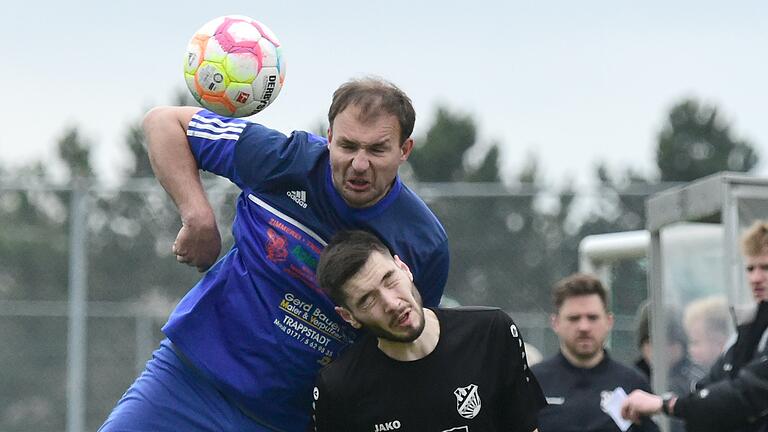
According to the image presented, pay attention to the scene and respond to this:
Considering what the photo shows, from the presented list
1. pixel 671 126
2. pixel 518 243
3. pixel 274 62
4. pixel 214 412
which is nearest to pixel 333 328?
pixel 214 412

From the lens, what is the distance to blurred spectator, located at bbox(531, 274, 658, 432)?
7.74 meters

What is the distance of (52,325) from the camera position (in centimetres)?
1138

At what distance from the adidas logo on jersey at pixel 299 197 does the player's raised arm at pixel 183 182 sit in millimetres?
270

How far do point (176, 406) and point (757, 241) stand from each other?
119 inches

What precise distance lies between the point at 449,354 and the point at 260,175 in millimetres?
825

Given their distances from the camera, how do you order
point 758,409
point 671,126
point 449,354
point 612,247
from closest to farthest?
point 449,354 < point 758,409 < point 612,247 < point 671,126

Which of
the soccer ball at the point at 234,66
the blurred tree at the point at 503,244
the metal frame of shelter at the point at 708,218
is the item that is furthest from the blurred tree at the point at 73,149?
the soccer ball at the point at 234,66

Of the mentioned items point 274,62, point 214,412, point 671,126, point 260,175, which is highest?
point 274,62

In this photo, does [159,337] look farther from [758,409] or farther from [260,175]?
[260,175]

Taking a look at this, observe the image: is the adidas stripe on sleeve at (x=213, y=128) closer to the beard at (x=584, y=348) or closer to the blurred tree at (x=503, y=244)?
the beard at (x=584, y=348)

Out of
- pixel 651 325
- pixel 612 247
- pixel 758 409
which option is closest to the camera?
pixel 758 409

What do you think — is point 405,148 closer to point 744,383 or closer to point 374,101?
point 374,101

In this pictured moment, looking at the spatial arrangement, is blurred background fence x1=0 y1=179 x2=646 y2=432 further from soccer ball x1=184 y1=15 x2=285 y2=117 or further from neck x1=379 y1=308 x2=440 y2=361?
neck x1=379 y1=308 x2=440 y2=361

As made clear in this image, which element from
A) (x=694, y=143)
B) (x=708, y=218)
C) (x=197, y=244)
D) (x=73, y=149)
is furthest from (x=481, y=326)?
(x=694, y=143)
